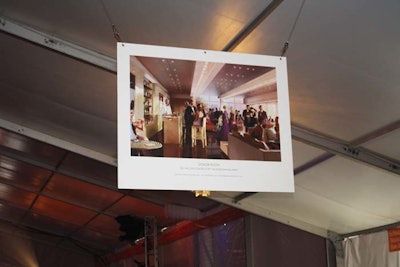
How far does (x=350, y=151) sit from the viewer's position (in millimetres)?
4312

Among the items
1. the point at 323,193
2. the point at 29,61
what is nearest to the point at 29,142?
the point at 29,61

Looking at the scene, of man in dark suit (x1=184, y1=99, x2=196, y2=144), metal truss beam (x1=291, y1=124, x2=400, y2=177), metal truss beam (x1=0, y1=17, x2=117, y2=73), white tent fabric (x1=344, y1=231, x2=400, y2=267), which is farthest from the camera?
white tent fabric (x1=344, y1=231, x2=400, y2=267)

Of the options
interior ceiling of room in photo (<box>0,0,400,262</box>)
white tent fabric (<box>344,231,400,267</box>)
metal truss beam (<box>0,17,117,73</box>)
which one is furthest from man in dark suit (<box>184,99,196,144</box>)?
white tent fabric (<box>344,231,400,267</box>)

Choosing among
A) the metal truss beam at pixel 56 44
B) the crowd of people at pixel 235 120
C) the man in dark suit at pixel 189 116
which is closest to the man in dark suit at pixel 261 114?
the crowd of people at pixel 235 120

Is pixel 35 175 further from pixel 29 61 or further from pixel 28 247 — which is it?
pixel 28 247

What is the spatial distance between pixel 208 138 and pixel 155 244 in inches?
289

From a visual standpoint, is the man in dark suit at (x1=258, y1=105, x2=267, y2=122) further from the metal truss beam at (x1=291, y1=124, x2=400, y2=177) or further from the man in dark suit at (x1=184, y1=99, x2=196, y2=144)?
the metal truss beam at (x1=291, y1=124, x2=400, y2=177)

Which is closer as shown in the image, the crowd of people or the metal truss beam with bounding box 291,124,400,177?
the crowd of people

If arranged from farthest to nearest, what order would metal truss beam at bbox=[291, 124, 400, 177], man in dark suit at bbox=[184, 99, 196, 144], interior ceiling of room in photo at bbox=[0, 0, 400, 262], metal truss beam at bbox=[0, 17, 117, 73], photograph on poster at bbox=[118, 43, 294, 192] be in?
metal truss beam at bbox=[291, 124, 400, 177] → metal truss beam at bbox=[0, 17, 117, 73] → interior ceiling of room in photo at bbox=[0, 0, 400, 262] → man in dark suit at bbox=[184, 99, 196, 144] → photograph on poster at bbox=[118, 43, 294, 192]

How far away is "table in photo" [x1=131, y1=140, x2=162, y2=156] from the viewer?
2.47 metres

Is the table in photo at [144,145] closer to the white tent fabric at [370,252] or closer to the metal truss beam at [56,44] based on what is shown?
the metal truss beam at [56,44]

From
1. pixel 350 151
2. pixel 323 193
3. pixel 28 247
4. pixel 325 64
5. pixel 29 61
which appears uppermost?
pixel 29 61

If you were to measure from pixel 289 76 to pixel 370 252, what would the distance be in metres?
2.89

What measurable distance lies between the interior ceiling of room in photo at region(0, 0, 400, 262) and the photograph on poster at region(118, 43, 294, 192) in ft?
0.44
